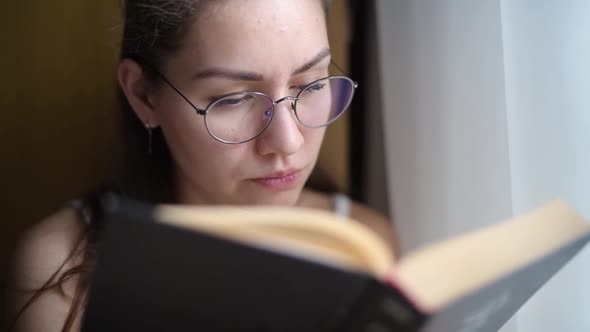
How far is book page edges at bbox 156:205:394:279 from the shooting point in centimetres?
43

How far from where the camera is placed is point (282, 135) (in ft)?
2.74

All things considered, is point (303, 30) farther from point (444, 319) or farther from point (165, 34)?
point (444, 319)

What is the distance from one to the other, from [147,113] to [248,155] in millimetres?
207

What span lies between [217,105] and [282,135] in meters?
0.11

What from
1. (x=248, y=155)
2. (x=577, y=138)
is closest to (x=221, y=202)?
(x=248, y=155)

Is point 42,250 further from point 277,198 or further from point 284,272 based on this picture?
point 284,272

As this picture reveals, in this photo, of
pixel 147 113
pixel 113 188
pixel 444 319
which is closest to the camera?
pixel 444 319

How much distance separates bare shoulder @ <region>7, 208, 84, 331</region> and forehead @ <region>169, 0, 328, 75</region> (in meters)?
0.44

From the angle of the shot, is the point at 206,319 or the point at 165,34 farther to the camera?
the point at 165,34

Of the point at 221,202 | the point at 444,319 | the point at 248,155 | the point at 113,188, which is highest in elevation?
the point at 444,319

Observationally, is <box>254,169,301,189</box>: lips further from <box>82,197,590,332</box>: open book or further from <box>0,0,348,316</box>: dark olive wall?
<box>0,0,348,316</box>: dark olive wall

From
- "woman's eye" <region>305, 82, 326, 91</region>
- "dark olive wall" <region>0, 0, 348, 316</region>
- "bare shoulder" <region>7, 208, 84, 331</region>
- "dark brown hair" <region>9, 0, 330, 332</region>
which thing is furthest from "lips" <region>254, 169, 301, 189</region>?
"dark olive wall" <region>0, 0, 348, 316</region>

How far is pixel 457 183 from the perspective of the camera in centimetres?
101

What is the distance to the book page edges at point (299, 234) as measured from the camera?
1.40ft
